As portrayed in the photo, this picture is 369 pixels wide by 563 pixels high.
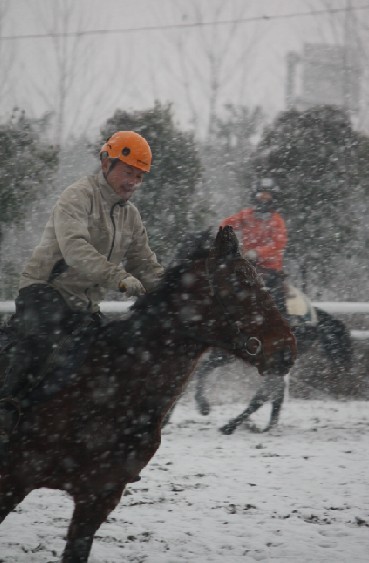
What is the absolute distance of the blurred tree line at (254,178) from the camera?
13383 millimetres

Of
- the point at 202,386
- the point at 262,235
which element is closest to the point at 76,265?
the point at 262,235

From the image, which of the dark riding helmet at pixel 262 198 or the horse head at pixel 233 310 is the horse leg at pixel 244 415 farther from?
the horse head at pixel 233 310

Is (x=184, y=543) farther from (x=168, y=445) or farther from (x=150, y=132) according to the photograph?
(x=150, y=132)

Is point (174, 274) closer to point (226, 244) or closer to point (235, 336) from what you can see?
point (226, 244)

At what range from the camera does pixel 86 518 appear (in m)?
4.05

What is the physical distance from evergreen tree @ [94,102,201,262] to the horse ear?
28.8 ft

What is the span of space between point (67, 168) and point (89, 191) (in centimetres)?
1726

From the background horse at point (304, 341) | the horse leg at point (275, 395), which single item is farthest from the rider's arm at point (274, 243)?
the horse leg at point (275, 395)

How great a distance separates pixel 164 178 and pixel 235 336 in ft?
30.7

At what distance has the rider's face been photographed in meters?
4.49

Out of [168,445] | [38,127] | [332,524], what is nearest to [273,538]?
[332,524]

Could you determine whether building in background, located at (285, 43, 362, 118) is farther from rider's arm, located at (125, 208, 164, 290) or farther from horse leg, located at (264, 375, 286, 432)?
rider's arm, located at (125, 208, 164, 290)

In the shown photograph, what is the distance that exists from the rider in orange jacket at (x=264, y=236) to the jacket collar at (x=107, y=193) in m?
4.62

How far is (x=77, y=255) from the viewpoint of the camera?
13.8 feet
